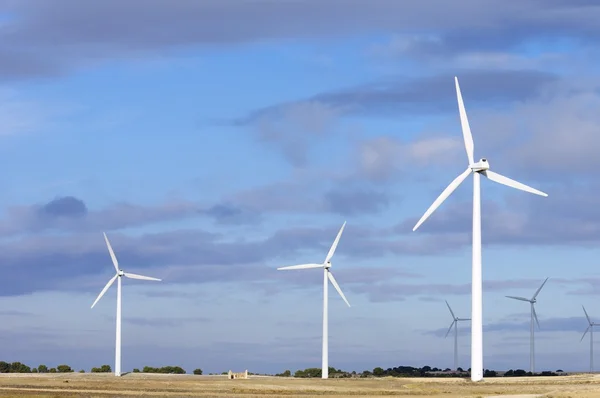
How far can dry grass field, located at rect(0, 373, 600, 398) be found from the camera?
109 meters

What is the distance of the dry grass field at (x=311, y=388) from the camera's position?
4286 inches

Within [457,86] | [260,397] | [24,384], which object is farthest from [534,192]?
[24,384]

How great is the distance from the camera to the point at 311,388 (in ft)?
412

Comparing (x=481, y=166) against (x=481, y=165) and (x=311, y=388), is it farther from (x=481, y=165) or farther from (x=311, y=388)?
(x=311, y=388)

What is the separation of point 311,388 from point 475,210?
2605cm

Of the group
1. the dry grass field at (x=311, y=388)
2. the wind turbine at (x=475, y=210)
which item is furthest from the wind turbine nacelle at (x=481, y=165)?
the dry grass field at (x=311, y=388)

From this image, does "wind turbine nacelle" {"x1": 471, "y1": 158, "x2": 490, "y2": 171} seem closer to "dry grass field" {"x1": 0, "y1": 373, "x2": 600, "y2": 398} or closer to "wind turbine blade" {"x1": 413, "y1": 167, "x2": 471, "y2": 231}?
"wind turbine blade" {"x1": 413, "y1": 167, "x2": 471, "y2": 231}

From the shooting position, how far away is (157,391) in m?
118

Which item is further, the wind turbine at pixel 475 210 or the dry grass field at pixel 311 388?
the wind turbine at pixel 475 210

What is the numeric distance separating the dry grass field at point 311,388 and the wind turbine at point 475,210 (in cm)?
461

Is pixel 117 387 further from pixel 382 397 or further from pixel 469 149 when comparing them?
pixel 469 149

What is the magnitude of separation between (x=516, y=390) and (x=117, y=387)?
136 feet

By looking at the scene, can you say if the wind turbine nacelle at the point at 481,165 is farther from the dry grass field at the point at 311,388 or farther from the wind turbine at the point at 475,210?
the dry grass field at the point at 311,388

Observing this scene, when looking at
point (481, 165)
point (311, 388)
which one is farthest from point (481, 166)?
point (311, 388)
